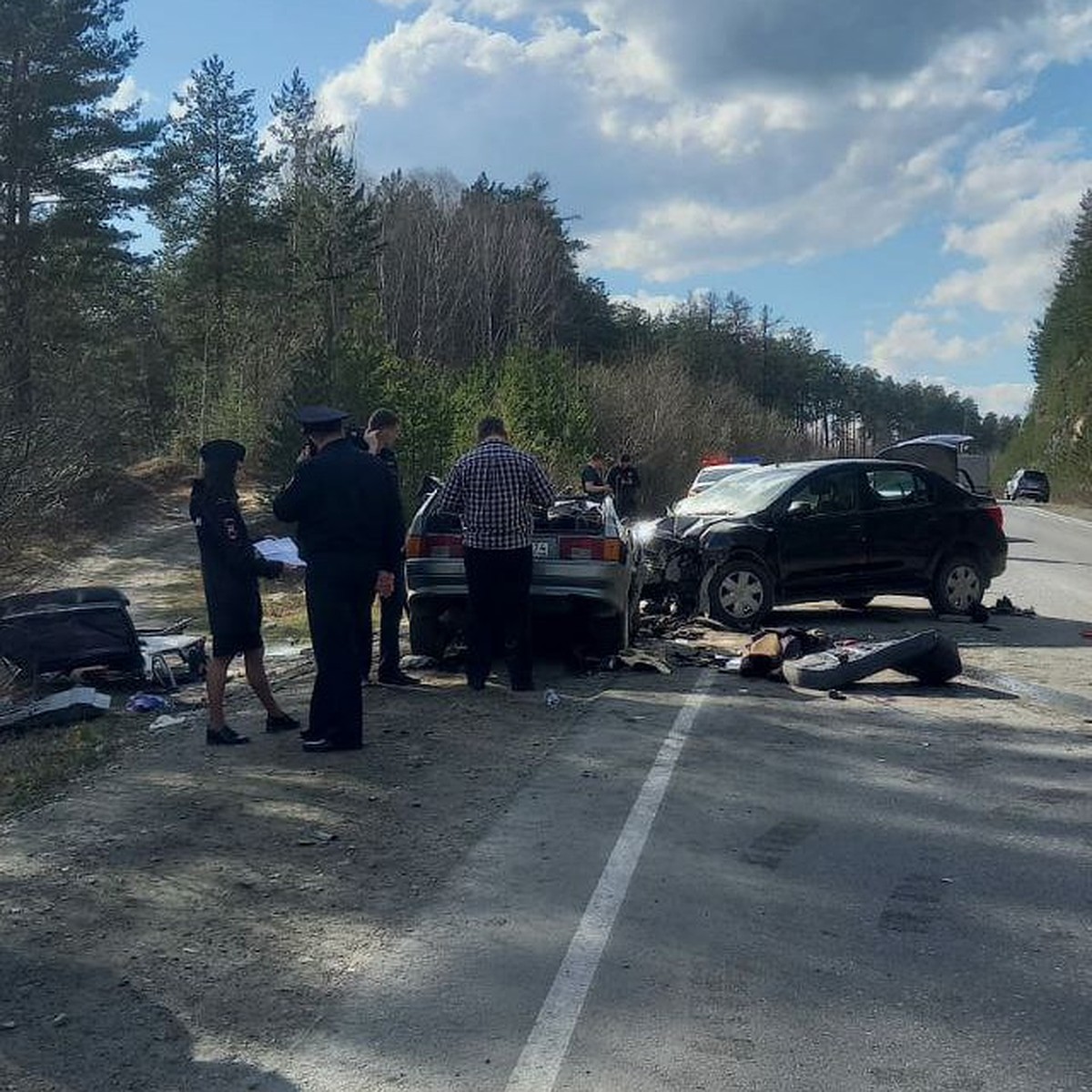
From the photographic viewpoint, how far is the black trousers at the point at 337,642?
7.36 meters

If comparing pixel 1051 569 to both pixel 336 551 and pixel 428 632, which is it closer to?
pixel 428 632

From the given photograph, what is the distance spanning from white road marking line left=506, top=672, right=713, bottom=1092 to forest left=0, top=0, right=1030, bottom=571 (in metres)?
7.99

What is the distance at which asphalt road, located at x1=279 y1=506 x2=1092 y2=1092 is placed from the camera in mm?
3672

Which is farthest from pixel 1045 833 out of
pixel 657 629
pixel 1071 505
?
pixel 1071 505

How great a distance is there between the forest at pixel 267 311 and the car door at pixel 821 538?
7.32 meters

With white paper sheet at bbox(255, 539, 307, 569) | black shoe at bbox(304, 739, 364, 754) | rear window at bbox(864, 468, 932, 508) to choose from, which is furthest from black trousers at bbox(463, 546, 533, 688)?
rear window at bbox(864, 468, 932, 508)

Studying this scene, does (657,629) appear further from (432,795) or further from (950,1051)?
(950,1051)

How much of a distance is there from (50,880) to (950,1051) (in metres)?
3.51

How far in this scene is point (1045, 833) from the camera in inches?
234

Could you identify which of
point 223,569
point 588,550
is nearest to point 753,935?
point 223,569

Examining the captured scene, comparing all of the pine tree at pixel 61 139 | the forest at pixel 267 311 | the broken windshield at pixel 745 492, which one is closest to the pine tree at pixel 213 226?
the forest at pixel 267 311

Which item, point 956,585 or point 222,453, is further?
point 956,585

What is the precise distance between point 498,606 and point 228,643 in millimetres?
2326

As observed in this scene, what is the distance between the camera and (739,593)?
12.6 meters
